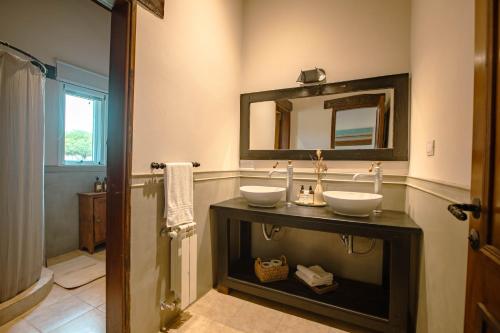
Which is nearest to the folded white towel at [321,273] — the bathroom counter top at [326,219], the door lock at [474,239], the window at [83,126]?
the bathroom counter top at [326,219]

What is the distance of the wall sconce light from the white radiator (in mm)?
1577

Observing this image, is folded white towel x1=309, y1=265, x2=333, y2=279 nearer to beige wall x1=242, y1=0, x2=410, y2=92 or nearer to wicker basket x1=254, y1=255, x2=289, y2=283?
wicker basket x1=254, y1=255, x2=289, y2=283

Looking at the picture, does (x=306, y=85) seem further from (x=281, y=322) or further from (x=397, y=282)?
(x=281, y=322)

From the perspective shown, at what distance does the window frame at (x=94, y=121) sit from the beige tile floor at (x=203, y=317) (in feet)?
5.23

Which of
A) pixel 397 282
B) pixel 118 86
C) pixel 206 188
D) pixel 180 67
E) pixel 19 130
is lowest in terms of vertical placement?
pixel 397 282

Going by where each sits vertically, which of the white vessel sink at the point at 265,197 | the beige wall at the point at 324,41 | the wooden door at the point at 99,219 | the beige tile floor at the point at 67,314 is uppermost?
the beige wall at the point at 324,41

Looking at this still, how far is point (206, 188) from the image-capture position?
191 cm

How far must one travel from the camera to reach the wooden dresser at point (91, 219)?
2656 millimetres

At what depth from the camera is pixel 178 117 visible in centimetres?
160

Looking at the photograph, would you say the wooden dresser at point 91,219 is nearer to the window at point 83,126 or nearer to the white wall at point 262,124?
the window at point 83,126

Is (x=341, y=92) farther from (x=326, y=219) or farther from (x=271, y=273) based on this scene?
(x=271, y=273)

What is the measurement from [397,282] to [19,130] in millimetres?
2846

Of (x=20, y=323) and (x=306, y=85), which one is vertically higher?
(x=306, y=85)

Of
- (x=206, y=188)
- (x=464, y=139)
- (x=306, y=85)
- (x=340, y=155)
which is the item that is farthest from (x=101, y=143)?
(x=464, y=139)
